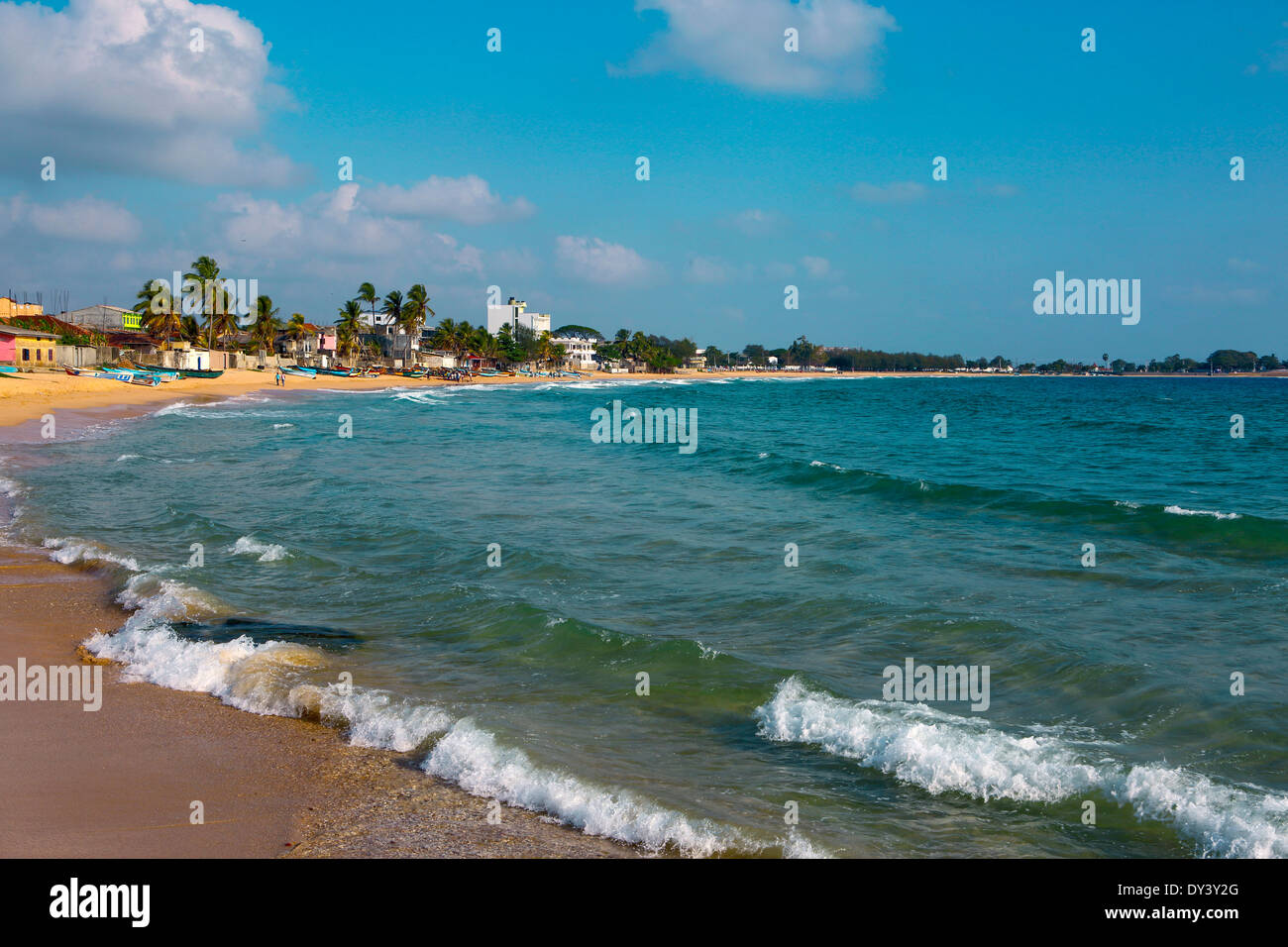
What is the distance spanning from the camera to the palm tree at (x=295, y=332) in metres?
110

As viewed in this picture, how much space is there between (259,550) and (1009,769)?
12.6 metres

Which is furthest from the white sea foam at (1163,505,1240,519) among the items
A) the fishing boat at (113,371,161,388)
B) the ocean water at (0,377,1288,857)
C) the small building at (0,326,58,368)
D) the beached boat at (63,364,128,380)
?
the small building at (0,326,58,368)

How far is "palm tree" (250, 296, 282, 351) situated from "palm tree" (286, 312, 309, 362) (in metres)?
6.97

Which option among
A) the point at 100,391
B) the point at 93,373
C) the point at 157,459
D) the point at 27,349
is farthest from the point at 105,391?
the point at 157,459

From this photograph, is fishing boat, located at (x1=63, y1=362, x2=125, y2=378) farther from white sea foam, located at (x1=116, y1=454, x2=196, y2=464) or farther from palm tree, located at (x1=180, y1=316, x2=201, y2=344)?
white sea foam, located at (x1=116, y1=454, x2=196, y2=464)

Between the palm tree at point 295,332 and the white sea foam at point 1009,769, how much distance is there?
112287mm

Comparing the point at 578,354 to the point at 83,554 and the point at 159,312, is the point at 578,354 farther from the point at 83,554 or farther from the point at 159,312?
the point at 83,554

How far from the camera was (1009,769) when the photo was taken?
715 centimetres

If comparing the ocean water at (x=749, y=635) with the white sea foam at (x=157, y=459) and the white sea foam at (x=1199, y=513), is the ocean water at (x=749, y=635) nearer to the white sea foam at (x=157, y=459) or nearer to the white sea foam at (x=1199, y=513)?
the white sea foam at (x=1199, y=513)

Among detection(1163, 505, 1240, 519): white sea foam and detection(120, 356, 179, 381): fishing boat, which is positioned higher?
detection(120, 356, 179, 381): fishing boat

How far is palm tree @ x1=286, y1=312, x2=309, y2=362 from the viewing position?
360 ft

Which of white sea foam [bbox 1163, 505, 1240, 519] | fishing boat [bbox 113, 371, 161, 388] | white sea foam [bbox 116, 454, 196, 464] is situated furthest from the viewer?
fishing boat [bbox 113, 371, 161, 388]

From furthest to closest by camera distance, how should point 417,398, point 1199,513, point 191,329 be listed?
point 191,329 → point 417,398 → point 1199,513

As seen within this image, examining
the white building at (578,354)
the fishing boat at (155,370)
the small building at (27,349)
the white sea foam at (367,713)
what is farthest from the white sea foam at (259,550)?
the white building at (578,354)
